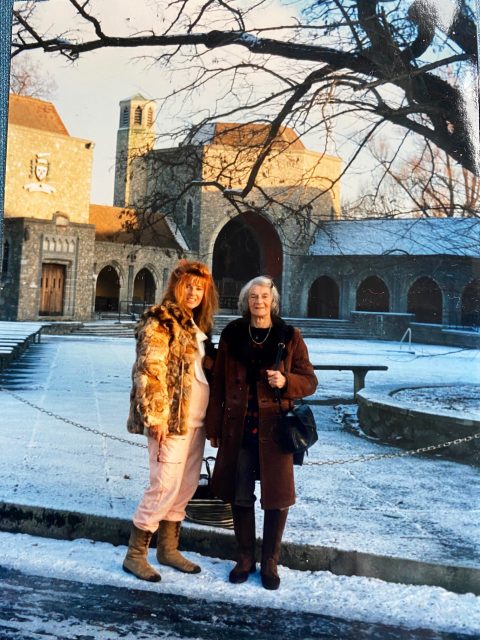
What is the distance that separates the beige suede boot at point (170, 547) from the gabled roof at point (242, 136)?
8.33ft

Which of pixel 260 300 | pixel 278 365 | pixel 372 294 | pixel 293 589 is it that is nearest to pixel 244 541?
pixel 293 589

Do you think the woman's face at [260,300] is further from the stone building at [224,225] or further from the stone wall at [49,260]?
the stone wall at [49,260]

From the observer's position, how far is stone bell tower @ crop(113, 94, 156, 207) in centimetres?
417

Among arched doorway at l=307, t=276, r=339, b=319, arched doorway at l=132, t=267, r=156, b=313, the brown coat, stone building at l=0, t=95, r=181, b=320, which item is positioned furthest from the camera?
stone building at l=0, t=95, r=181, b=320

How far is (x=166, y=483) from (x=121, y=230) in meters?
2.15

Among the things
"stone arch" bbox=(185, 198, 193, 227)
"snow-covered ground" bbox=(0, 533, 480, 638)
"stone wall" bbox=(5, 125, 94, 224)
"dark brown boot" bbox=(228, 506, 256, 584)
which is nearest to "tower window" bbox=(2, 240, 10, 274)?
"stone wall" bbox=(5, 125, 94, 224)

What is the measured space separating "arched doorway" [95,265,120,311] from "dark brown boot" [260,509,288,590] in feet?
7.02

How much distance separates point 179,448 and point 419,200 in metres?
2.64

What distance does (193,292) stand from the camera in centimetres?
286

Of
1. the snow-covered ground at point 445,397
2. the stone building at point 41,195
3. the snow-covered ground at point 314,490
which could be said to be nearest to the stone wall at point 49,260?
the stone building at point 41,195

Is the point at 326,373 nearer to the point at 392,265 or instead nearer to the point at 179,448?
the point at 392,265

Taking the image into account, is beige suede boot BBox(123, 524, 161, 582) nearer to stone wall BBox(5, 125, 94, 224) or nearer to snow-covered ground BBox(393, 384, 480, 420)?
stone wall BBox(5, 125, 94, 224)

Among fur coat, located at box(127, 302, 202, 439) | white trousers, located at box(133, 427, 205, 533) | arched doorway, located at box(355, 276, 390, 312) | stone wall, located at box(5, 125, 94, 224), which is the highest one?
stone wall, located at box(5, 125, 94, 224)

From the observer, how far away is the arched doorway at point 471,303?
4012 millimetres
